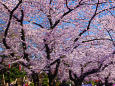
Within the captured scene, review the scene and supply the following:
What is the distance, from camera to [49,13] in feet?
29.6

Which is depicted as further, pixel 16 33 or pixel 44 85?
pixel 44 85

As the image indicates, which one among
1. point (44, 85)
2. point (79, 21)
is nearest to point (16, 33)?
point (79, 21)

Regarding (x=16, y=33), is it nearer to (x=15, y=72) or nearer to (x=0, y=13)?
(x=0, y=13)

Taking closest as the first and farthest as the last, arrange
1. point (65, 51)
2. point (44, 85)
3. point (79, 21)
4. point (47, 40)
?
1. point (65, 51)
2. point (47, 40)
3. point (79, 21)
4. point (44, 85)

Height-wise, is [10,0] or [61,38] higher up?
[10,0]

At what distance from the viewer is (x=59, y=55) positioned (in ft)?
27.0

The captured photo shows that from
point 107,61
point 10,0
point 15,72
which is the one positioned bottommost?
point 15,72

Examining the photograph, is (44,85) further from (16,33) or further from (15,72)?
(16,33)

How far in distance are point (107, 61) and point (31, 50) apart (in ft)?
16.4

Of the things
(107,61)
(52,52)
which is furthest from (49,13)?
(107,61)

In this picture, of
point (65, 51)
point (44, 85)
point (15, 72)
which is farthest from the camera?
point (44, 85)

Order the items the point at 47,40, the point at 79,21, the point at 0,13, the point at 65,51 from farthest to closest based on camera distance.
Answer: the point at 79,21, the point at 0,13, the point at 47,40, the point at 65,51

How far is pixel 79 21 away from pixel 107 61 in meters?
3.08

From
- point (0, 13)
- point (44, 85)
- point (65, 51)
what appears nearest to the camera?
point (65, 51)
